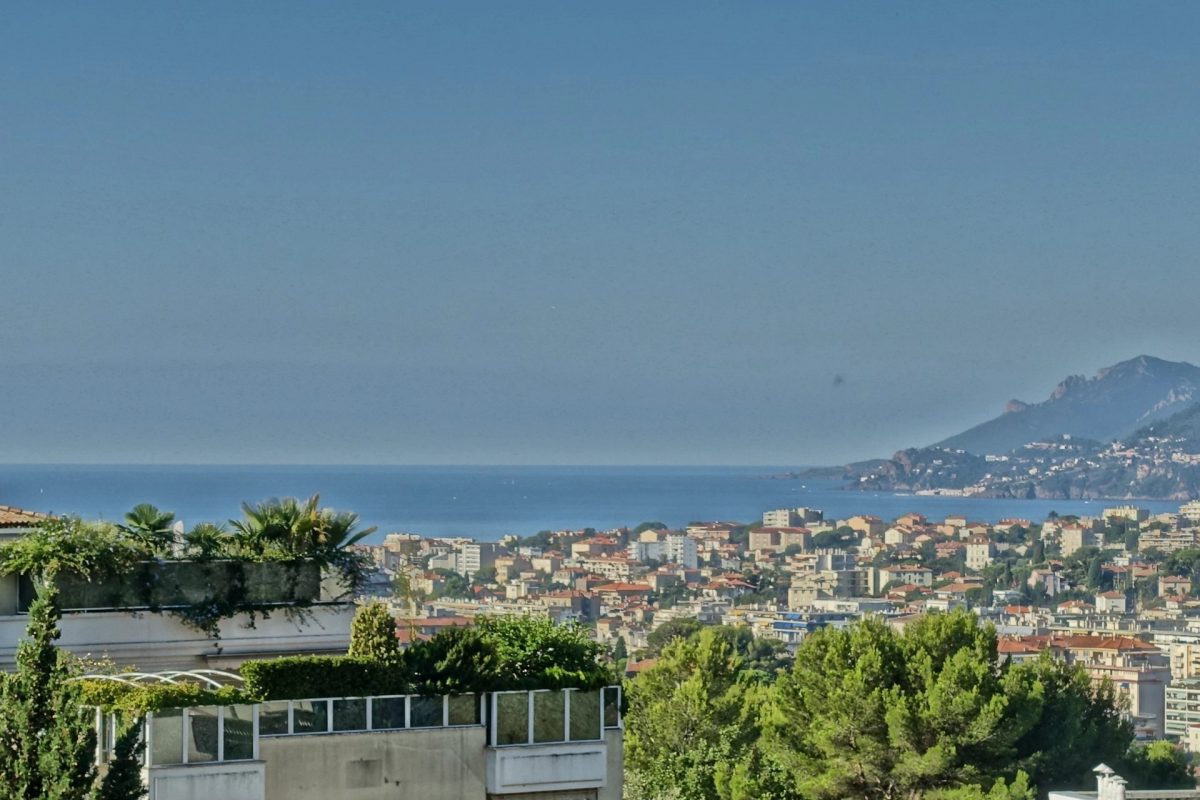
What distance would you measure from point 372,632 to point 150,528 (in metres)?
1.59

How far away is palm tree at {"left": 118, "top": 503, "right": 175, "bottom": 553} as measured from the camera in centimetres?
1203

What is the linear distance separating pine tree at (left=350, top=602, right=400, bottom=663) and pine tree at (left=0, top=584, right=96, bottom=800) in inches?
72.0

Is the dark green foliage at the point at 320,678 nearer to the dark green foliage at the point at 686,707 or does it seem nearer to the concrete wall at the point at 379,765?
the concrete wall at the point at 379,765

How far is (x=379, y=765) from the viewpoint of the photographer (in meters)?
9.93

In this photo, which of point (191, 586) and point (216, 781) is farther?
point (191, 586)

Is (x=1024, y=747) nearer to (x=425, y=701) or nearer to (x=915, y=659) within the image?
(x=915, y=659)

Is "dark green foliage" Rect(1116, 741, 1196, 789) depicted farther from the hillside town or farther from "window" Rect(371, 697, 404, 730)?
the hillside town

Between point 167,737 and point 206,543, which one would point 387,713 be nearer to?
point 167,737

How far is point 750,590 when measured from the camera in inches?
6619

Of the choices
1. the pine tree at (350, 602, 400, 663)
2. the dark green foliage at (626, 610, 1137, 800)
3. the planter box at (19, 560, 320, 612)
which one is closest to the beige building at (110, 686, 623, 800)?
the pine tree at (350, 602, 400, 663)

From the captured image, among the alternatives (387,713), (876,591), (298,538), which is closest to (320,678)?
(387,713)

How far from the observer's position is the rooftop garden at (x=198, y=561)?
11.7 metres

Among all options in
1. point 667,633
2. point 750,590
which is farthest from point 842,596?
point 667,633

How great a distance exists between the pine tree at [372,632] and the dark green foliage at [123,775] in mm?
1975
